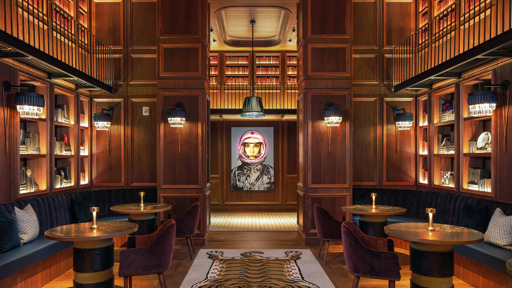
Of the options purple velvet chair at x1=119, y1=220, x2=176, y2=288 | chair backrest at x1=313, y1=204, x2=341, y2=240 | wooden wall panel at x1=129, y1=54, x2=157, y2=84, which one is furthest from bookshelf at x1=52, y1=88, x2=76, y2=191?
chair backrest at x1=313, y1=204, x2=341, y2=240

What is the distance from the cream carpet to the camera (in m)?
8.32

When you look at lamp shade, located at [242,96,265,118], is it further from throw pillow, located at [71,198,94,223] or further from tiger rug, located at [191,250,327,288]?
throw pillow, located at [71,198,94,223]

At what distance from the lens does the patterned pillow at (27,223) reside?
15.2ft

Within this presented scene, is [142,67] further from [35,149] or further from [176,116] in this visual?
[35,149]

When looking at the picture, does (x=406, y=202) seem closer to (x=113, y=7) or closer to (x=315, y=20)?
(x=315, y=20)

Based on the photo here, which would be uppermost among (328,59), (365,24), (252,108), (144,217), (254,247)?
(365,24)

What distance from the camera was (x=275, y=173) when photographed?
11289mm

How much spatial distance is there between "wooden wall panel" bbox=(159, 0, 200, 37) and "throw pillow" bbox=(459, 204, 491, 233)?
200 inches

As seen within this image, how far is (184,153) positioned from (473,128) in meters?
4.68

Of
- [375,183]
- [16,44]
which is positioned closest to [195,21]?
[16,44]

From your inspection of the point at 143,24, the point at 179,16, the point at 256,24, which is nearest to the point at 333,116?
the point at 179,16

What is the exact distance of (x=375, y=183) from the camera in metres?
7.55

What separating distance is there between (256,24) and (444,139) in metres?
5.00

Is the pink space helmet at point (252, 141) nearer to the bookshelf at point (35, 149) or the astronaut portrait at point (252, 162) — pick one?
the astronaut portrait at point (252, 162)
